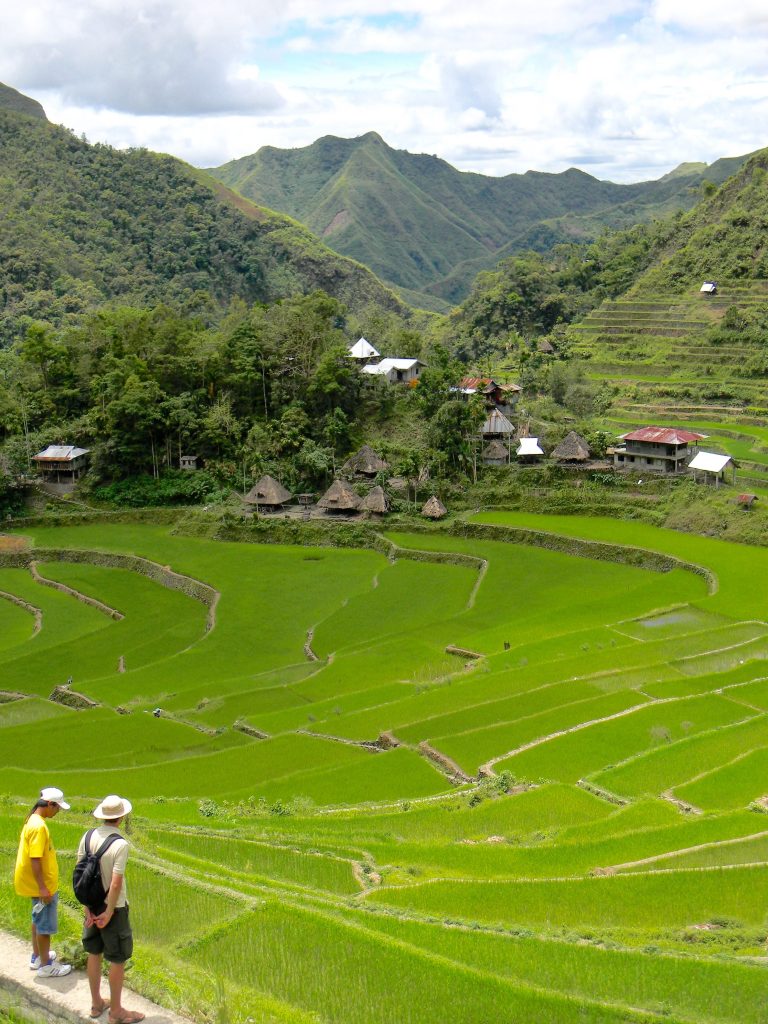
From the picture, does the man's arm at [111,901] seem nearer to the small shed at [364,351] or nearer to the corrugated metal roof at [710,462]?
the corrugated metal roof at [710,462]

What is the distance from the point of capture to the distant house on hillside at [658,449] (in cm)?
4931

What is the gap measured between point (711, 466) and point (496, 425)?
14244 mm

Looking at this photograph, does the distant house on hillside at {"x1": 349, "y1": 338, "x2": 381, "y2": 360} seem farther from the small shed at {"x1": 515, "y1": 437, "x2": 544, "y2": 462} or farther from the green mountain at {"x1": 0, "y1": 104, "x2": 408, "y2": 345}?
the green mountain at {"x1": 0, "y1": 104, "x2": 408, "y2": 345}

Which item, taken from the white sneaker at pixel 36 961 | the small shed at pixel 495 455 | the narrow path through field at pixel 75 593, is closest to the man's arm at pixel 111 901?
the white sneaker at pixel 36 961

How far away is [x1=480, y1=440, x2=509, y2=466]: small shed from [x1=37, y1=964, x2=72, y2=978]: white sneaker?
47839 millimetres

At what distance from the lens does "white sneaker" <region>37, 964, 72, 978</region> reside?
28.5ft

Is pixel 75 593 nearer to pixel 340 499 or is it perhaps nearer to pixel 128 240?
pixel 340 499

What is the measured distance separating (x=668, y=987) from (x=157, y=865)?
6.63 metres

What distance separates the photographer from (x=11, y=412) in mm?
63469

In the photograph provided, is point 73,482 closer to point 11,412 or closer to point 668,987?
point 11,412

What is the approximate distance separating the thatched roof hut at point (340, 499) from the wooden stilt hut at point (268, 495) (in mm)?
2636

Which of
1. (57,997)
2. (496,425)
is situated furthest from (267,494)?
(57,997)

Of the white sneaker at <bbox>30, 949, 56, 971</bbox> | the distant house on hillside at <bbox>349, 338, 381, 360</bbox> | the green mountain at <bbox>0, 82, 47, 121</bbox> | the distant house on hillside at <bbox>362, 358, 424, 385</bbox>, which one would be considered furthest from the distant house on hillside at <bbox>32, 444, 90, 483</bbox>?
the green mountain at <bbox>0, 82, 47, 121</bbox>

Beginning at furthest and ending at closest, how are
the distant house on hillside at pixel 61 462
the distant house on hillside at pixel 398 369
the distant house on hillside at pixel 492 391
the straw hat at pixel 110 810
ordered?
the distant house on hillside at pixel 398 369, the distant house on hillside at pixel 492 391, the distant house on hillside at pixel 61 462, the straw hat at pixel 110 810
